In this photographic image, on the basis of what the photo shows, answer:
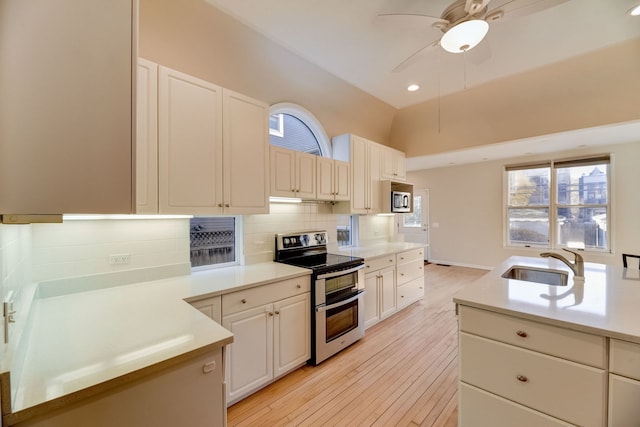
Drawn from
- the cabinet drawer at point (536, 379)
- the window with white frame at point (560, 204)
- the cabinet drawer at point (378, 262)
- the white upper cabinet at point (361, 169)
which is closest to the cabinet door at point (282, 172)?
the white upper cabinet at point (361, 169)

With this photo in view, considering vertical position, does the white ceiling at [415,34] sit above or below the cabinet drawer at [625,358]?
above

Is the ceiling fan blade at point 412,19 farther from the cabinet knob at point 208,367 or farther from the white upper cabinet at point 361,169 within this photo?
the cabinet knob at point 208,367

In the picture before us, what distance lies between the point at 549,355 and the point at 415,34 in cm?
270

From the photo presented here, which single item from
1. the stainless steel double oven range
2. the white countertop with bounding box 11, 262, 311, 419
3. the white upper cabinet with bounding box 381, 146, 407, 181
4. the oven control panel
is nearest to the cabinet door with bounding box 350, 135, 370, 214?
the white upper cabinet with bounding box 381, 146, 407, 181

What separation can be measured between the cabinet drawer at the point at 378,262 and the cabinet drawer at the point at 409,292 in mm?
471

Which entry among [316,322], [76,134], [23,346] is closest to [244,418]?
[316,322]

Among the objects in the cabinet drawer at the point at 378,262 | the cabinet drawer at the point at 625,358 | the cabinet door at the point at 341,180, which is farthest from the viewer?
the cabinet door at the point at 341,180

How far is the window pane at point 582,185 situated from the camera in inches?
193

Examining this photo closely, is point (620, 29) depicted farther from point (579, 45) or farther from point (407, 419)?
point (407, 419)

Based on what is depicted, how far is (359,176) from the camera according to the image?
3566 millimetres

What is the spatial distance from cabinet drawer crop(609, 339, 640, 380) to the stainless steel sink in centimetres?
100

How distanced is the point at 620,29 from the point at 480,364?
11.2ft

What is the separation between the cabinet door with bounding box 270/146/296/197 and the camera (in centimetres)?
257

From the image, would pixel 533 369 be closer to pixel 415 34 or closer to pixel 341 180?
pixel 341 180
